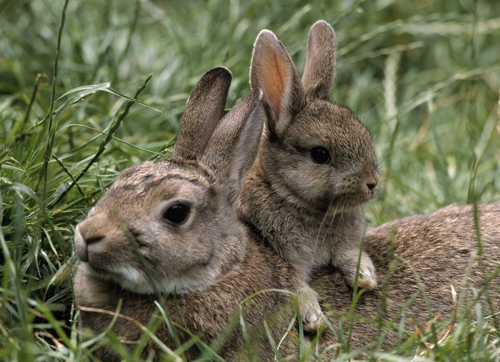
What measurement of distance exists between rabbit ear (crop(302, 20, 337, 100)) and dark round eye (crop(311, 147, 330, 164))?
63 cm

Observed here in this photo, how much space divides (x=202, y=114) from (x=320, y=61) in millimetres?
1113

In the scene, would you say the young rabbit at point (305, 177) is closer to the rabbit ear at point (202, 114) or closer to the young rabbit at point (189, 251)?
the young rabbit at point (189, 251)

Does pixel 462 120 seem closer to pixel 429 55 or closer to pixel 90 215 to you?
pixel 429 55

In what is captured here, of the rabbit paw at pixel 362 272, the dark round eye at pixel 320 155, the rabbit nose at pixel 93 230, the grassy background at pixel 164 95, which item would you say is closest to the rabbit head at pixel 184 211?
the rabbit nose at pixel 93 230

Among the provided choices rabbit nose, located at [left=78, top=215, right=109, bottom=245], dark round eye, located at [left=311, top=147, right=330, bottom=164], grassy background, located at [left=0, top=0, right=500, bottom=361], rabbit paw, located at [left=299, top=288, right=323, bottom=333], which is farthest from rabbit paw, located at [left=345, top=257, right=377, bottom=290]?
rabbit nose, located at [left=78, top=215, right=109, bottom=245]

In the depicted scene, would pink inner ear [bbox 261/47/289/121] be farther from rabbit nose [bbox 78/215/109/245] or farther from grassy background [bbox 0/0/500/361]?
rabbit nose [bbox 78/215/109/245]

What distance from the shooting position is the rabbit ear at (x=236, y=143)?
505cm

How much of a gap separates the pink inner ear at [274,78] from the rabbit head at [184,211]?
13.9 inches

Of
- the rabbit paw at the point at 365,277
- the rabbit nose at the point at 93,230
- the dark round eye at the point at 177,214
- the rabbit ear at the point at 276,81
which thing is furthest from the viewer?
the rabbit ear at the point at 276,81

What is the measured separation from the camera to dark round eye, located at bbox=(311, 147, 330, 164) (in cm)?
538

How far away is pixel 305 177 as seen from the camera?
533 centimetres

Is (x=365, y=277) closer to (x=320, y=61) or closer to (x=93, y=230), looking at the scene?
(x=320, y=61)

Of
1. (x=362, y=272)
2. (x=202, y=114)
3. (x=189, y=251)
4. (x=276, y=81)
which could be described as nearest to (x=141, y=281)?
(x=189, y=251)

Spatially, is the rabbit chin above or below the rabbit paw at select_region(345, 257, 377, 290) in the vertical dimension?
below
